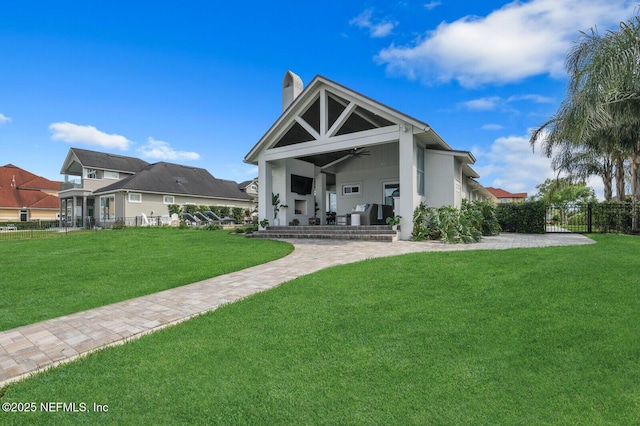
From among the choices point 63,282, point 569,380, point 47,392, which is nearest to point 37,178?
point 63,282

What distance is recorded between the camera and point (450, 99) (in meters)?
16.9

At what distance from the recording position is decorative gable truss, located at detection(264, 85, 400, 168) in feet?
41.9

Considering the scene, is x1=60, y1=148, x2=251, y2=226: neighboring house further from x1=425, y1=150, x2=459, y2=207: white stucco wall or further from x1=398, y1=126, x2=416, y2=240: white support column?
x1=425, y1=150, x2=459, y2=207: white stucco wall

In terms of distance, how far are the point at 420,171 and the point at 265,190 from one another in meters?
Answer: 7.55

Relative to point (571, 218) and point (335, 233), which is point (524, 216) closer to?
point (571, 218)

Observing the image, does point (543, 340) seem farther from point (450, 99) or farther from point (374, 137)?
point (450, 99)

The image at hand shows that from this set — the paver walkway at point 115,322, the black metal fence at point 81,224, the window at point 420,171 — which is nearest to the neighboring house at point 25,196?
the black metal fence at point 81,224

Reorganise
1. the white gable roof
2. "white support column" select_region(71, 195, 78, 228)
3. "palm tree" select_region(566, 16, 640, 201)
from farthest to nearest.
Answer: "white support column" select_region(71, 195, 78, 228), the white gable roof, "palm tree" select_region(566, 16, 640, 201)

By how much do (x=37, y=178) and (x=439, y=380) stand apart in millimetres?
59961

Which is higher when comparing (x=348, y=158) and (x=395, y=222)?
(x=348, y=158)

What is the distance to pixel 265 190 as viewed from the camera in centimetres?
1570

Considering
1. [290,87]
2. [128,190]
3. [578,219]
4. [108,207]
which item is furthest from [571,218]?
[108,207]

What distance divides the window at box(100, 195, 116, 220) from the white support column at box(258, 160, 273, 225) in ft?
66.3

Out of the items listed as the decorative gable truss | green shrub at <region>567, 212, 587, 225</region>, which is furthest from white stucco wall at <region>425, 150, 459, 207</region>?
green shrub at <region>567, 212, 587, 225</region>
